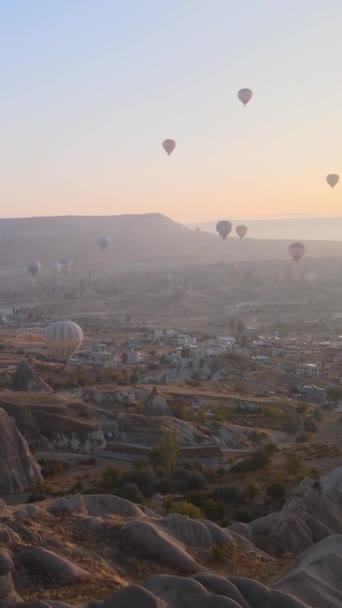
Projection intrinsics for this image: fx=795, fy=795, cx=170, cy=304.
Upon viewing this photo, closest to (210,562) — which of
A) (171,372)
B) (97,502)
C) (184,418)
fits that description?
(97,502)

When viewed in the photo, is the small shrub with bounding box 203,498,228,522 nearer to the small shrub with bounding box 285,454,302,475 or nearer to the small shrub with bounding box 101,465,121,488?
the small shrub with bounding box 101,465,121,488

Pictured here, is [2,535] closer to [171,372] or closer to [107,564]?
[107,564]

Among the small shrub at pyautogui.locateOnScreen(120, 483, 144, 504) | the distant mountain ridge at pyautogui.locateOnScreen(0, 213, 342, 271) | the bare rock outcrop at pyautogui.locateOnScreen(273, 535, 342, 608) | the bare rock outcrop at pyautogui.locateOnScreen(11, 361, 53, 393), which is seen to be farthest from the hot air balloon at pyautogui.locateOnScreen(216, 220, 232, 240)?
the bare rock outcrop at pyautogui.locateOnScreen(273, 535, 342, 608)

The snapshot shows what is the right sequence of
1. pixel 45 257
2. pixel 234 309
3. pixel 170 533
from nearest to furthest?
pixel 170 533, pixel 234 309, pixel 45 257

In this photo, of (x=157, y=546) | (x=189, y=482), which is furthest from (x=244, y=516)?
(x=157, y=546)

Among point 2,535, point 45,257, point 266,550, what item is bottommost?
point 266,550

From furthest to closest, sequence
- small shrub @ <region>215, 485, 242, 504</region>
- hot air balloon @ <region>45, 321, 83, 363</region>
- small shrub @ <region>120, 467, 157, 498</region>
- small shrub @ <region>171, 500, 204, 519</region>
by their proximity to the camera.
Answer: hot air balloon @ <region>45, 321, 83, 363</region>
small shrub @ <region>120, 467, 157, 498</region>
small shrub @ <region>215, 485, 242, 504</region>
small shrub @ <region>171, 500, 204, 519</region>

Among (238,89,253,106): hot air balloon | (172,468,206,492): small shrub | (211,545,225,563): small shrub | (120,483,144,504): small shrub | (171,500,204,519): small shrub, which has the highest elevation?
(238,89,253,106): hot air balloon
